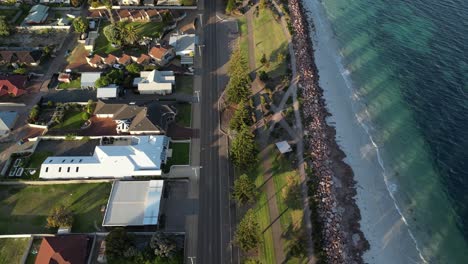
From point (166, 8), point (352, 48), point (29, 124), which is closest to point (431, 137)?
point (352, 48)

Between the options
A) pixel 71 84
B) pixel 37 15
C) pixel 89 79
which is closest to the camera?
pixel 89 79

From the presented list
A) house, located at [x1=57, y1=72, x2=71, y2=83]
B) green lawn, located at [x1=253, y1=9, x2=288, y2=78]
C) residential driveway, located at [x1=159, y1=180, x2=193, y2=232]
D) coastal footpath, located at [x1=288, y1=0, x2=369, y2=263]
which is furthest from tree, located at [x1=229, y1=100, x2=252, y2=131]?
house, located at [x1=57, y1=72, x2=71, y2=83]

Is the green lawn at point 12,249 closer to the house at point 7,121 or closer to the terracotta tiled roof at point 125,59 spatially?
the house at point 7,121

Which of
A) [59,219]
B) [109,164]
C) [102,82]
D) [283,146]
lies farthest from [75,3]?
[283,146]

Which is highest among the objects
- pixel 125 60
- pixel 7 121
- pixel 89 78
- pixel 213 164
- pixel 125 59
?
pixel 125 59

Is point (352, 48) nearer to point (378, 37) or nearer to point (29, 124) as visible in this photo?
point (378, 37)

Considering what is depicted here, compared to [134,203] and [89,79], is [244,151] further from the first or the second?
[89,79]
